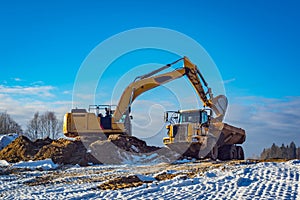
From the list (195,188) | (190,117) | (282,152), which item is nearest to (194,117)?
(190,117)

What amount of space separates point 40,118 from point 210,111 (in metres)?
46.5

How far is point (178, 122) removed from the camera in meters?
18.4

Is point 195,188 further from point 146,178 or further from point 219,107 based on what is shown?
point 219,107

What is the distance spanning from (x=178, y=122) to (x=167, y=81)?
99.9 inches

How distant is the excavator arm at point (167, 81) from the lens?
19.3 metres

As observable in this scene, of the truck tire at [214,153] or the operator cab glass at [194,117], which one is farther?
the operator cab glass at [194,117]

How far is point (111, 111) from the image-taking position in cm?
2070

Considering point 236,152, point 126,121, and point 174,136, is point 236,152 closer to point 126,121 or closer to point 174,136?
point 174,136

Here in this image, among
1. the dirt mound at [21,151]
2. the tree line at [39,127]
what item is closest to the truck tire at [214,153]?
the dirt mound at [21,151]

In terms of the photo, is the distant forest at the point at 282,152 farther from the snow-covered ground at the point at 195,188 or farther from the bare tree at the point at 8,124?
the bare tree at the point at 8,124

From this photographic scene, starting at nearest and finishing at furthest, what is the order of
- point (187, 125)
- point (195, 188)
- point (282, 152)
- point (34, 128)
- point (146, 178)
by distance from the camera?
point (195, 188), point (146, 178), point (187, 125), point (282, 152), point (34, 128)

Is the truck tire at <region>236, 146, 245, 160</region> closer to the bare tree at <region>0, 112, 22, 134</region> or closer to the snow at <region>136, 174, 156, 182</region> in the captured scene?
the snow at <region>136, 174, 156, 182</region>

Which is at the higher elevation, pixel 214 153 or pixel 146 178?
pixel 214 153

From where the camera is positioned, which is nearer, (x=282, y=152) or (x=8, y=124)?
(x=282, y=152)
